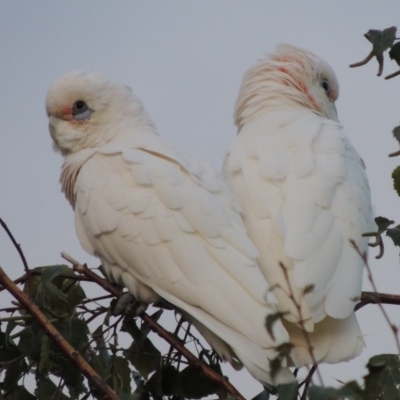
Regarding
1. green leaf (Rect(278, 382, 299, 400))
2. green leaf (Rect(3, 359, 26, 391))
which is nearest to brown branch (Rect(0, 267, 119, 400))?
green leaf (Rect(278, 382, 299, 400))

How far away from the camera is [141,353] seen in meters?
2.78

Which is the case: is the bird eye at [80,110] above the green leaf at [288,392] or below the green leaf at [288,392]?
above

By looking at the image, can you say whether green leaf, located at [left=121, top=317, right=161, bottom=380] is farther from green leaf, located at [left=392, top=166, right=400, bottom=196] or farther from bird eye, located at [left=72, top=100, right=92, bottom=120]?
bird eye, located at [left=72, top=100, right=92, bottom=120]

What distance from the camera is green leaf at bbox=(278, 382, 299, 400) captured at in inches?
64.4

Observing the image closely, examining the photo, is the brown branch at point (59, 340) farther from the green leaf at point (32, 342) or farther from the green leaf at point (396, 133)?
the green leaf at point (396, 133)

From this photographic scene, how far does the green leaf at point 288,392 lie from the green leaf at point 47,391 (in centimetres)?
118

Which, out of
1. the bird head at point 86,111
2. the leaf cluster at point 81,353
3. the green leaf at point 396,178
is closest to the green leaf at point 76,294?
the leaf cluster at point 81,353

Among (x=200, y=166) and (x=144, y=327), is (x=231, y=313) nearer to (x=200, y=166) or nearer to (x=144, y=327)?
(x=144, y=327)

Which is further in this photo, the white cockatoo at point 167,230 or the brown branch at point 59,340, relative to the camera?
the white cockatoo at point 167,230

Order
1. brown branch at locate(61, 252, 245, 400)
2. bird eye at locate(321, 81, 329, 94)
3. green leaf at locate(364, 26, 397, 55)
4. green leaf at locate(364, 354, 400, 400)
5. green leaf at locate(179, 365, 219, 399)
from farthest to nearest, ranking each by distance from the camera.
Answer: bird eye at locate(321, 81, 329, 94) < green leaf at locate(179, 365, 219, 399) < brown branch at locate(61, 252, 245, 400) < green leaf at locate(364, 26, 397, 55) < green leaf at locate(364, 354, 400, 400)

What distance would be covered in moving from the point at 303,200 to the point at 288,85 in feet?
4.33

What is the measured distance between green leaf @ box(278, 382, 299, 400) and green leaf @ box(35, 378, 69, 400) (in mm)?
1176

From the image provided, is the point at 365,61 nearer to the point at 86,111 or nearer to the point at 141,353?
the point at 141,353

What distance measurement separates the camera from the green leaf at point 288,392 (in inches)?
64.4
